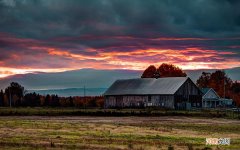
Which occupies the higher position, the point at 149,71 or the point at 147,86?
the point at 149,71

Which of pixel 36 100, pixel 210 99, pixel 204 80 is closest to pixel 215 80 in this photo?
pixel 204 80

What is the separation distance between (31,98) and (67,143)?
11627 cm

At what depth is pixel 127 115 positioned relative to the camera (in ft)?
247

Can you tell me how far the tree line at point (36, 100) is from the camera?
130125 mm

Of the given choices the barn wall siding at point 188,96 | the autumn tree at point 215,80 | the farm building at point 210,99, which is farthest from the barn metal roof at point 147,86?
the autumn tree at point 215,80

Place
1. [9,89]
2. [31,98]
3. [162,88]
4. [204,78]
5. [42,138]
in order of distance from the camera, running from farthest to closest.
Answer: [204,78]
[9,89]
[31,98]
[162,88]
[42,138]

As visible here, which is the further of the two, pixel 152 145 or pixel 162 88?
pixel 162 88

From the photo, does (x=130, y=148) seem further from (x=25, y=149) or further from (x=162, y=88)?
(x=162, y=88)

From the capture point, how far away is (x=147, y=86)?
124m

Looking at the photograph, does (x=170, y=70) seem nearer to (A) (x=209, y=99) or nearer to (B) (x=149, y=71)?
(B) (x=149, y=71)

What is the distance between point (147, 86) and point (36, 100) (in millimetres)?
36095

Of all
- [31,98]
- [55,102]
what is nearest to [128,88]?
[55,102]

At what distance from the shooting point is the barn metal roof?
117812 millimetres

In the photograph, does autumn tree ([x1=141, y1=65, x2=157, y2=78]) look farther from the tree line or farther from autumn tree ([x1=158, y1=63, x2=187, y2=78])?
the tree line
